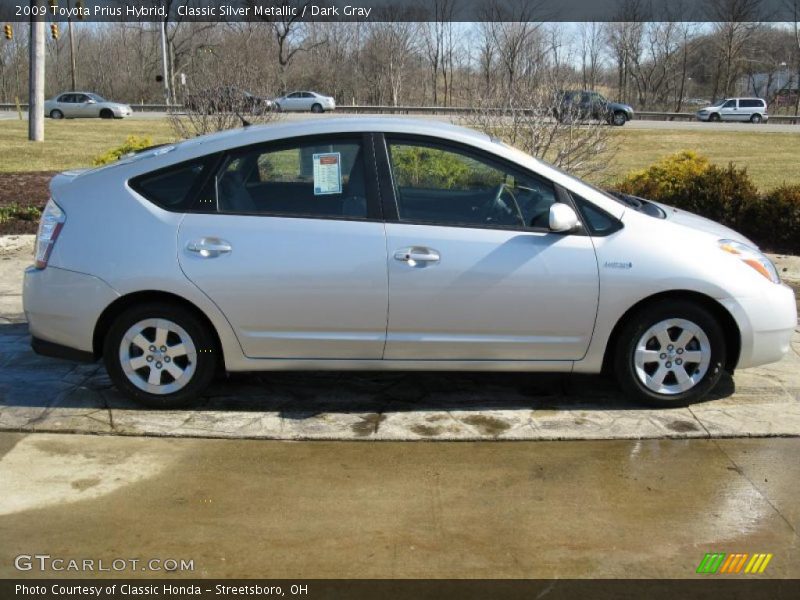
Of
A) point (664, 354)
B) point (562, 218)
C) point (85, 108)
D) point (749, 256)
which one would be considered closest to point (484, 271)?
point (562, 218)

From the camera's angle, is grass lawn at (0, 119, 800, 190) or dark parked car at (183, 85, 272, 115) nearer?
dark parked car at (183, 85, 272, 115)

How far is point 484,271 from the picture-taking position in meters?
4.77

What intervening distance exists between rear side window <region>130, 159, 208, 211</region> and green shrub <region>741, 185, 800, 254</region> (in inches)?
280

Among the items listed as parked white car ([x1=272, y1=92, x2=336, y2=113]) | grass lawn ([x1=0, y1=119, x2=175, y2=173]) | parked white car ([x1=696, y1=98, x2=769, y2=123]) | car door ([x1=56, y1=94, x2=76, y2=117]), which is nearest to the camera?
grass lawn ([x1=0, y1=119, x2=175, y2=173])

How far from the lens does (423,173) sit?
5.33 metres

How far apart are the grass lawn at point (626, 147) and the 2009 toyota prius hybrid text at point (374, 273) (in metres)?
8.06

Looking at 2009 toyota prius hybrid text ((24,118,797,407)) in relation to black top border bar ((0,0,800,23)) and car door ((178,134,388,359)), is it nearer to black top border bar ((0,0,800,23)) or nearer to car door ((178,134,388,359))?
car door ((178,134,388,359))

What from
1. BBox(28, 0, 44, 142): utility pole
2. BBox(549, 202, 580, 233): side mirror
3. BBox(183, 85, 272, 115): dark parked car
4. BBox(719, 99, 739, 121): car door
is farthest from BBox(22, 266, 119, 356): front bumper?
BBox(719, 99, 739, 121): car door

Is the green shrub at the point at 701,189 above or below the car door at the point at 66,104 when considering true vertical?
below

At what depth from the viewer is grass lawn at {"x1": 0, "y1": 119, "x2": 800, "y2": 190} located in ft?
57.4

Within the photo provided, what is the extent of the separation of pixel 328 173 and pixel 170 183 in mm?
929

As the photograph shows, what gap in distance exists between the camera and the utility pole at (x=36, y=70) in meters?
20.1
